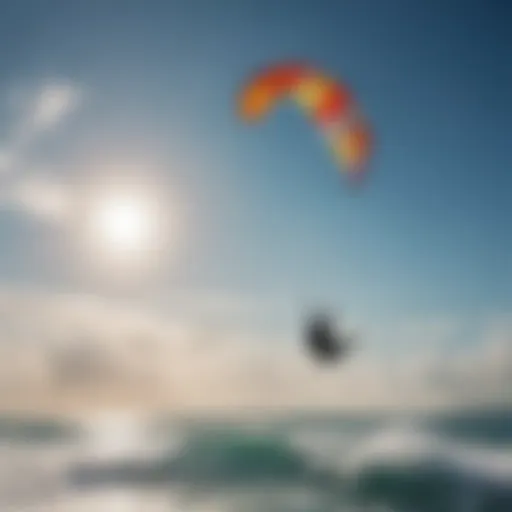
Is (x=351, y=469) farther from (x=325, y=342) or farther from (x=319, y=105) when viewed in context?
(x=319, y=105)

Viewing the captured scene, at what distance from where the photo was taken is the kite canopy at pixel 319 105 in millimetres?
2641

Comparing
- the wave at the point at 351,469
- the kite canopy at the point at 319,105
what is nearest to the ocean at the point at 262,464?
the wave at the point at 351,469

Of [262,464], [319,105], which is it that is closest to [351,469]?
[262,464]

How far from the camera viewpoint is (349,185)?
2.85 m

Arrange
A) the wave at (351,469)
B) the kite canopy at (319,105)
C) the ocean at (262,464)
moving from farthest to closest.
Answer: the wave at (351,469), the ocean at (262,464), the kite canopy at (319,105)

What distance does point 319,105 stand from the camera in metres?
2.63

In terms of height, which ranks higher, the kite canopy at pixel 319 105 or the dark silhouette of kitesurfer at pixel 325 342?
the kite canopy at pixel 319 105

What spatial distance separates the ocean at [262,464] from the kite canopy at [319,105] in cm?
137

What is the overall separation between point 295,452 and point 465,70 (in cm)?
205

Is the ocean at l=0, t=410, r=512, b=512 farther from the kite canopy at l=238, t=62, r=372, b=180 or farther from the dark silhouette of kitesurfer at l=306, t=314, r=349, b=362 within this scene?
the kite canopy at l=238, t=62, r=372, b=180

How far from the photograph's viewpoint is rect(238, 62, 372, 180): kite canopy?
264 centimetres

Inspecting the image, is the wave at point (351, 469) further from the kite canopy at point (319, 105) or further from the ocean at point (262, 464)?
the kite canopy at point (319, 105)

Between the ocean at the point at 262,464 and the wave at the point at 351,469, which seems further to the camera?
the wave at the point at 351,469

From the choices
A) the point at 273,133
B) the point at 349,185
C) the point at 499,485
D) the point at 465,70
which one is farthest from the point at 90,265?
the point at 499,485
